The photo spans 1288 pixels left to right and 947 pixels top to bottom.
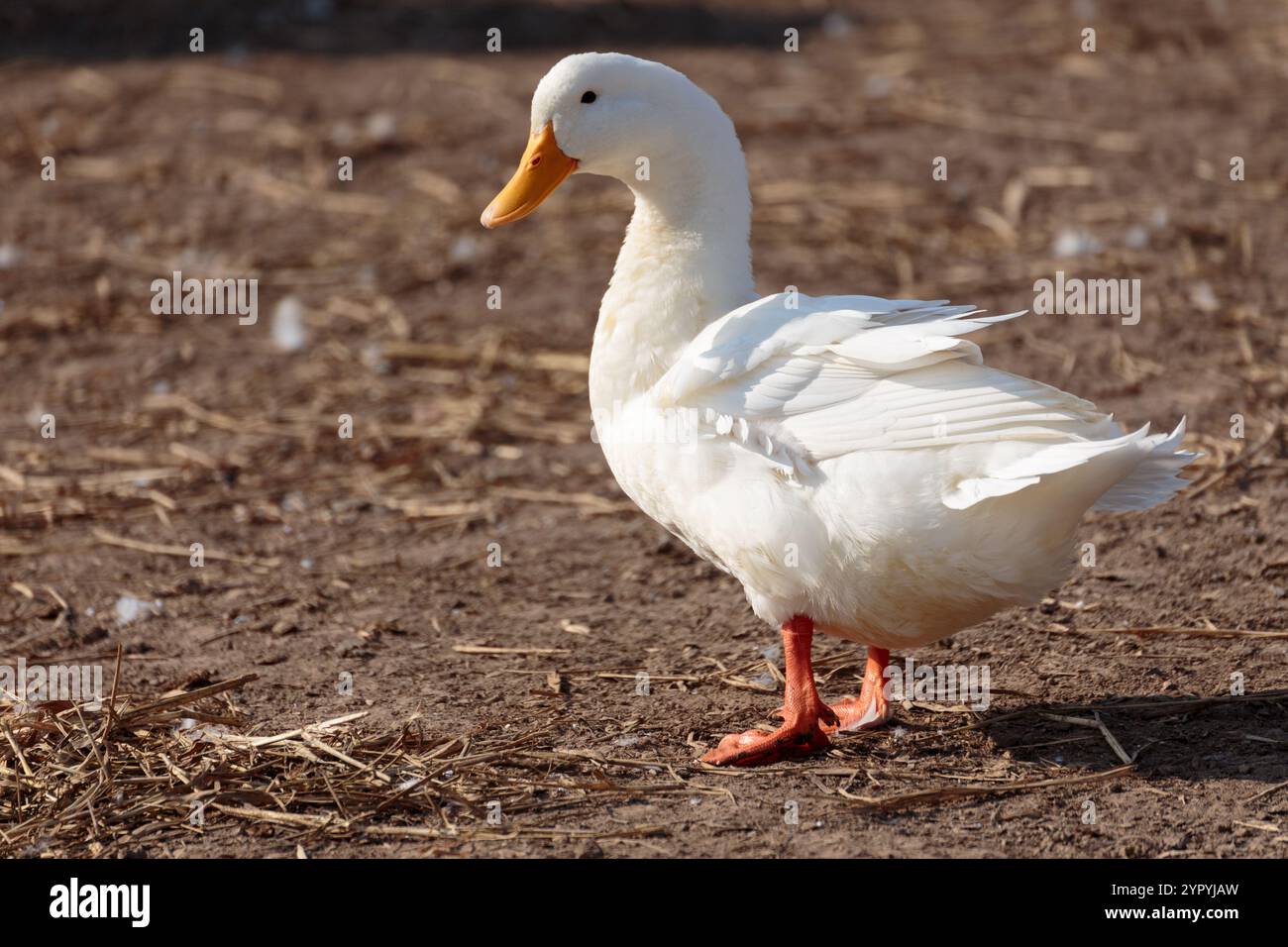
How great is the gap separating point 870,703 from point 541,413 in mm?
2769

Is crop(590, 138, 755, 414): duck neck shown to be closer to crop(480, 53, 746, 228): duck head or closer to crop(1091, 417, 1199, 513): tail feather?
crop(480, 53, 746, 228): duck head

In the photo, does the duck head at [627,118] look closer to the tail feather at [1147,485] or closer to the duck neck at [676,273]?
the duck neck at [676,273]

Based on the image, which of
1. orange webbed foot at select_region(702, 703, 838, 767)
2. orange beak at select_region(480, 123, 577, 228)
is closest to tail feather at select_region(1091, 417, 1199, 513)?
orange webbed foot at select_region(702, 703, 838, 767)

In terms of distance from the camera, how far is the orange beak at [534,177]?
157 inches

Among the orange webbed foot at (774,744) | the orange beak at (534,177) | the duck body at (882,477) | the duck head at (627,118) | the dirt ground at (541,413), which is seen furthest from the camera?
the orange beak at (534,177)

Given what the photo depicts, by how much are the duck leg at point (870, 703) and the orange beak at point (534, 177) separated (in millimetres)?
1495

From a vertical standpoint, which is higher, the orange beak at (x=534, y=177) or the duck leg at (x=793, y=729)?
the orange beak at (x=534, y=177)

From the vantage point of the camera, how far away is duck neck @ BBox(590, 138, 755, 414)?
3.85 metres

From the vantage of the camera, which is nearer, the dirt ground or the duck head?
the dirt ground

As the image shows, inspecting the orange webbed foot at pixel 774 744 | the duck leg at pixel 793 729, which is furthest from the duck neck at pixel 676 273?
the orange webbed foot at pixel 774 744

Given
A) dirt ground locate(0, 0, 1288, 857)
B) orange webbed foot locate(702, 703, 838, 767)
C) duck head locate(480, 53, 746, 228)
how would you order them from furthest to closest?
duck head locate(480, 53, 746, 228) < orange webbed foot locate(702, 703, 838, 767) < dirt ground locate(0, 0, 1288, 857)

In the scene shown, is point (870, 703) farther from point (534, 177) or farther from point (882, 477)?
point (534, 177)

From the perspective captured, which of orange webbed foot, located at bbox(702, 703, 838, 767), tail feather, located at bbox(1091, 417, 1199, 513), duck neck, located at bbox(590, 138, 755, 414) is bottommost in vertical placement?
orange webbed foot, located at bbox(702, 703, 838, 767)

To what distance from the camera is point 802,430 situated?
138 inches
